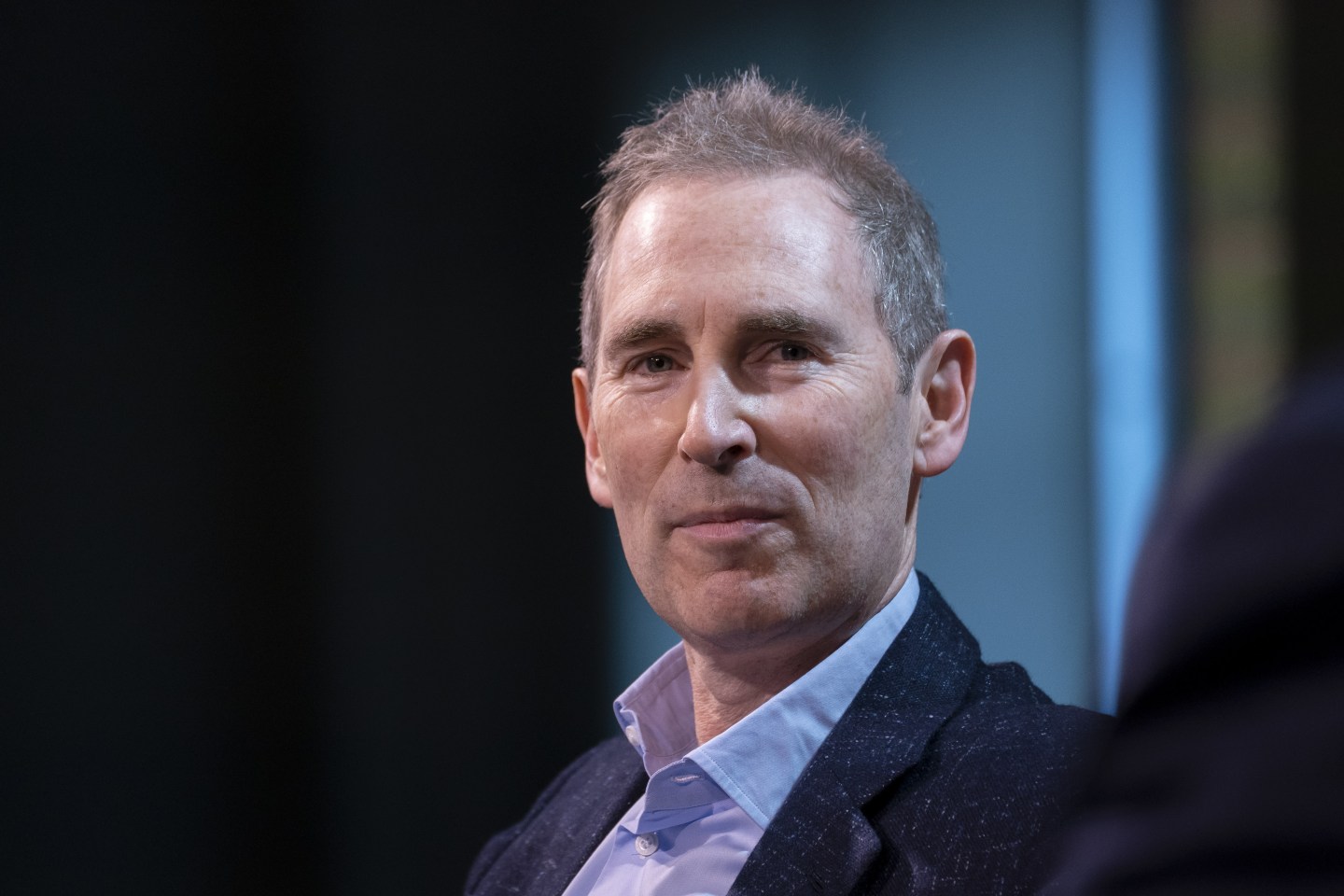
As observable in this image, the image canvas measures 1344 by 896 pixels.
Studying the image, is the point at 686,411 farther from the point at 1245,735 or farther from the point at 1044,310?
the point at 1044,310

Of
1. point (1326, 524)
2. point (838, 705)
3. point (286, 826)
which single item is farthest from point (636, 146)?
point (286, 826)

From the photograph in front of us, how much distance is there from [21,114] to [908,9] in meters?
1.94

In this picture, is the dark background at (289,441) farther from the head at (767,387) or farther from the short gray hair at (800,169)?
the head at (767,387)

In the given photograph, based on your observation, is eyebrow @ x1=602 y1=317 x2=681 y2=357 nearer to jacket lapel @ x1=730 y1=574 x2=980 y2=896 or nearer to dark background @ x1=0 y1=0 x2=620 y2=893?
jacket lapel @ x1=730 y1=574 x2=980 y2=896

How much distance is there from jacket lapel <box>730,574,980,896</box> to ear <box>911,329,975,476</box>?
18cm

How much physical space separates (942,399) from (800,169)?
353mm

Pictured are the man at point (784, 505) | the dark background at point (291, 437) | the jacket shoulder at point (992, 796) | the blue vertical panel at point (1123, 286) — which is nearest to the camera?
the jacket shoulder at point (992, 796)

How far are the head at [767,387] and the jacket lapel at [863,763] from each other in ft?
0.30

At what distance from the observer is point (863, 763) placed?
1.36 meters

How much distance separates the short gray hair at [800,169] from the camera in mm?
1588

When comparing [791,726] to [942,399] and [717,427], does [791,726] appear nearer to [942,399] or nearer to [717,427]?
[717,427]

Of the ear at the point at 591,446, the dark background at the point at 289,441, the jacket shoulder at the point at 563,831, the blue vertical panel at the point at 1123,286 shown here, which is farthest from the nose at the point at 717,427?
the dark background at the point at 289,441

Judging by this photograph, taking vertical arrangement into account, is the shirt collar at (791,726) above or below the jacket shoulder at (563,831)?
above

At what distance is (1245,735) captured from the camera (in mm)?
359
